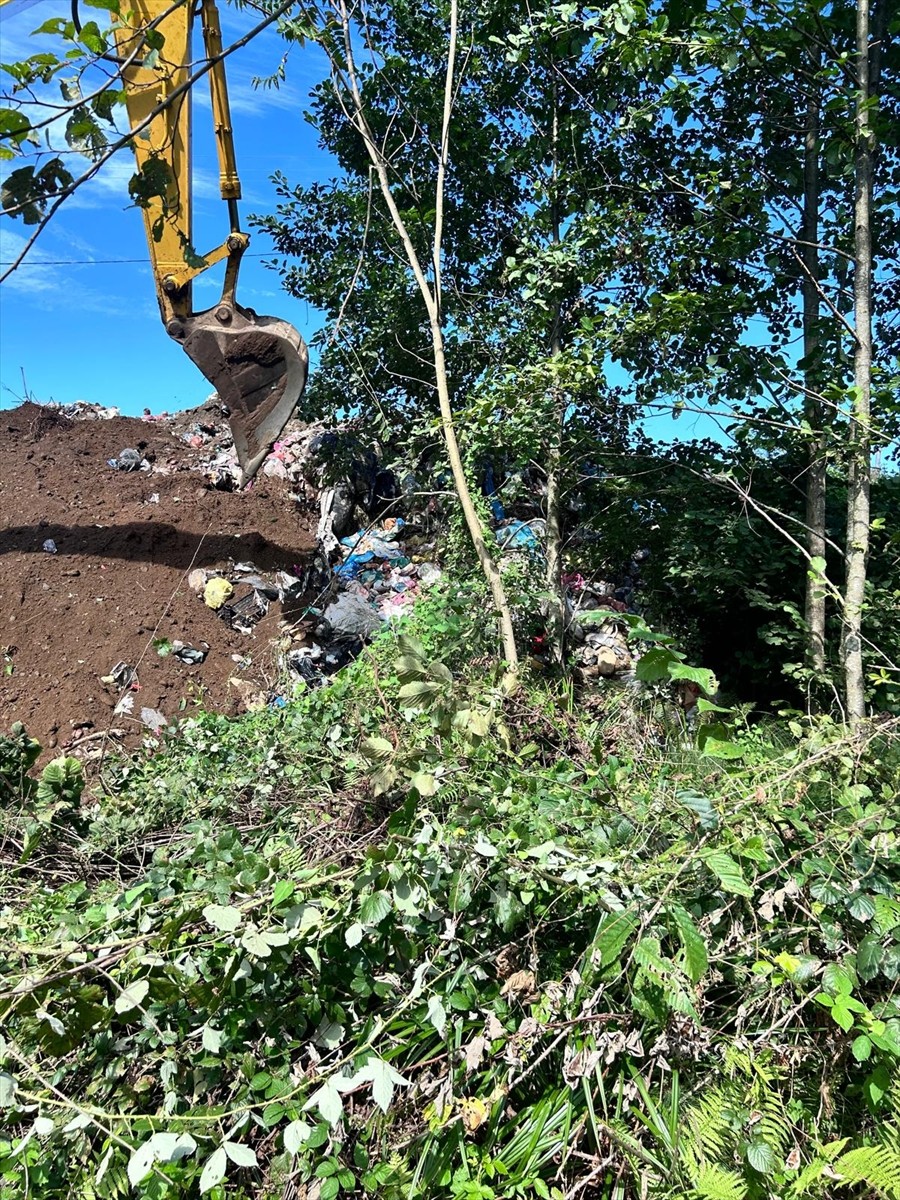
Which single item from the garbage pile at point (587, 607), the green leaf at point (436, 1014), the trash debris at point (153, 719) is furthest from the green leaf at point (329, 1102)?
the trash debris at point (153, 719)

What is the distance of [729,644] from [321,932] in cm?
454

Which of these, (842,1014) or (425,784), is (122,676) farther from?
(842,1014)

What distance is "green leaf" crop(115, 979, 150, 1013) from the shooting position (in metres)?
1.72

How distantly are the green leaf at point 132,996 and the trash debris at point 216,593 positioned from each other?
202 inches

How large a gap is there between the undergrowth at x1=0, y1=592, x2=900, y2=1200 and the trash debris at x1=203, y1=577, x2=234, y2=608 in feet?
15.1

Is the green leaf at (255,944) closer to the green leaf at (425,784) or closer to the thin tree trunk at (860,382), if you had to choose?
the green leaf at (425,784)

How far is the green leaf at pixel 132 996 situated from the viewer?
1721 mm

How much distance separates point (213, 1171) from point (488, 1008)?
0.65 m

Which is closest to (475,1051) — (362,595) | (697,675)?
(697,675)

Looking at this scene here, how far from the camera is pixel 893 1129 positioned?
67.8 inches

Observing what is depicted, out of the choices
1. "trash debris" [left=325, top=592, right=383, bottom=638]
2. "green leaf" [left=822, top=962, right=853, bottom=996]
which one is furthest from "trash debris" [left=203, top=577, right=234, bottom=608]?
"green leaf" [left=822, top=962, right=853, bottom=996]

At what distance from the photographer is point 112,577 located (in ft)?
22.3

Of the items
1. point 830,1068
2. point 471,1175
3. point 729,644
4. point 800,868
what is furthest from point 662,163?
point 471,1175

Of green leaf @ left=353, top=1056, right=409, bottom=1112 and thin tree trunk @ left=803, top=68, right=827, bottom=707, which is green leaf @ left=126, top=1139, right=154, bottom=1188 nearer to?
green leaf @ left=353, top=1056, right=409, bottom=1112
